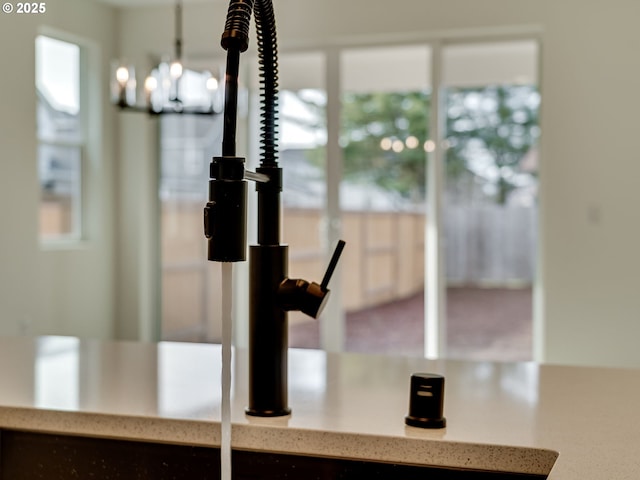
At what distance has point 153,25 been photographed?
5898 millimetres

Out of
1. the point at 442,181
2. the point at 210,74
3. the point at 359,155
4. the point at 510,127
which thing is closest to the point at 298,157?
the point at 359,155

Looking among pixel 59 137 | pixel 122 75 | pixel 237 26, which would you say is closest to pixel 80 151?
pixel 59 137

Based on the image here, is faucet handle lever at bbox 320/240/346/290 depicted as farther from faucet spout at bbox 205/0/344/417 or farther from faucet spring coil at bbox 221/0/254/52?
faucet spring coil at bbox 221/0/254/52

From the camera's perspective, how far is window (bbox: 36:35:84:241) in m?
5.35

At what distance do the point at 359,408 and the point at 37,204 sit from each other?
447 cm

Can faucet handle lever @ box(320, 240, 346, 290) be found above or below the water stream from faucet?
above

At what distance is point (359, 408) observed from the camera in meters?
1.10

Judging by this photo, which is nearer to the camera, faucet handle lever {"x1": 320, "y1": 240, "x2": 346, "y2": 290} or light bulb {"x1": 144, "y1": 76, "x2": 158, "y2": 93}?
faucet handle lever {"x1": 320, "y1": 240, "x2": 346, "y2": 290}

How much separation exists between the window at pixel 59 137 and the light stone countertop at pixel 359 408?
4.16 metres

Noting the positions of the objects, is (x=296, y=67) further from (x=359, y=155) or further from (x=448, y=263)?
(x=448, y=263)

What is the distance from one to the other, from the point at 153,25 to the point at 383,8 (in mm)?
1685

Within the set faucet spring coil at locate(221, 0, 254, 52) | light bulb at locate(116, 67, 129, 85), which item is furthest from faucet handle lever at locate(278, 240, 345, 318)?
light bulb at locate(116, 67, 129, 85)

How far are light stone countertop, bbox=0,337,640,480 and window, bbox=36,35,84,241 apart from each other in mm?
4159

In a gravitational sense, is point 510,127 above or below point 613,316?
above
